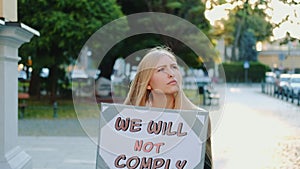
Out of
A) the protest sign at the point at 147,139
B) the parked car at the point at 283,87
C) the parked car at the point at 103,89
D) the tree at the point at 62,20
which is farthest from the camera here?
the parked car at the point at 283,87

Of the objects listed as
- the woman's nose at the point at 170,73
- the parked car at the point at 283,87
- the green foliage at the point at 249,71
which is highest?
the green foliage at the point at 249,71

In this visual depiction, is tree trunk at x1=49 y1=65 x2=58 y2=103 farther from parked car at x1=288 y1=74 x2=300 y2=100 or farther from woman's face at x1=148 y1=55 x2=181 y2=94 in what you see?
woman's face at x1=148 y1=55 x2=181 y2=94

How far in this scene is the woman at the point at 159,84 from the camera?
2.57 meters

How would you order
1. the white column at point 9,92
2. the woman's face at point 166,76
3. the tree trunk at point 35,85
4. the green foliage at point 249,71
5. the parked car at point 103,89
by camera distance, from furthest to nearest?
the green foliage at point 249,71 → the tree trunk at point 35,85 → the white column at point 9,92 → the parked car at point 103,89 → the woman's face at point 166,76

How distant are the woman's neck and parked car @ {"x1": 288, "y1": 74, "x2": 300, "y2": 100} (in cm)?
2454

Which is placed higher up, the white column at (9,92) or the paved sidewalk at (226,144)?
the white column at (9,92)

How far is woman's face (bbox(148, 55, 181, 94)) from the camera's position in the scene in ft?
8.41

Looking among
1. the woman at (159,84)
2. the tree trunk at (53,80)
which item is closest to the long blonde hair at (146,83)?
the woman at (159,84)

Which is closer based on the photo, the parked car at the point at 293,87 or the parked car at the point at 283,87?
the parked car at the point at 293,87

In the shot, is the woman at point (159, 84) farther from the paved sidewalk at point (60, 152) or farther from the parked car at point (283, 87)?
the parked car at point (283, 87)

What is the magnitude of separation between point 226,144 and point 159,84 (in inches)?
349

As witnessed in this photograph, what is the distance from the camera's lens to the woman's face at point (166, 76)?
2564 mm

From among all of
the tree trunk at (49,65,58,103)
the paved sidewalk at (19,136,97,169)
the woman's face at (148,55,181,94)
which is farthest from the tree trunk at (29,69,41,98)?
the woman's face at (148,55,181,94)

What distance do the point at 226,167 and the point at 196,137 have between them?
19.3ft
